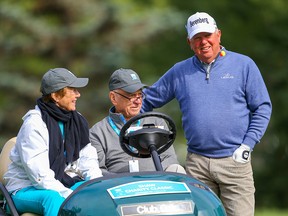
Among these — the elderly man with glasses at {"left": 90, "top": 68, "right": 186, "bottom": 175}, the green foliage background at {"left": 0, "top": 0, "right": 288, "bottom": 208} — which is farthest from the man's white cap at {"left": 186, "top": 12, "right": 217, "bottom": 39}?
the green foliage background at {"left": 0, "top": 0, "right": 288, "bottom": 208}

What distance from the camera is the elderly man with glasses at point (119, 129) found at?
6.79m

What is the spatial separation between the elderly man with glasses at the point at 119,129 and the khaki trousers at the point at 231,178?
7.5 inches

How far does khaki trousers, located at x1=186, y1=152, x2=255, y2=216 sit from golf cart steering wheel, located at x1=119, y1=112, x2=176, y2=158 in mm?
626

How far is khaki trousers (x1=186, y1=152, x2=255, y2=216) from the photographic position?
6727 millimetres

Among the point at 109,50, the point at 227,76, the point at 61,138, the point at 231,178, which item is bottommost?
the point at 231,178

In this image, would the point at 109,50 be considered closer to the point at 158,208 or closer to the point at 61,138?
the point at 61,138

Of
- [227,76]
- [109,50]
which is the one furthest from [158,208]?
[109,50]

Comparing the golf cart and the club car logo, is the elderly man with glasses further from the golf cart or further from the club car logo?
the club car logo

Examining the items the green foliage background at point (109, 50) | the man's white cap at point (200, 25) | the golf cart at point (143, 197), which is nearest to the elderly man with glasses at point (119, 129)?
the man's white cap at point (200, 25)

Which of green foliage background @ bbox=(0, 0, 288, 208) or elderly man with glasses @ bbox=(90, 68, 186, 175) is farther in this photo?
green foliage background @ bbox=(0, 0, 288, 208)

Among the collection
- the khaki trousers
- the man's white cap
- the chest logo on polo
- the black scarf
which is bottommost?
the khaki trousers

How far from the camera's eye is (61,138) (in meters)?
6.31

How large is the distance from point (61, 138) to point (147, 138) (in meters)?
0.60

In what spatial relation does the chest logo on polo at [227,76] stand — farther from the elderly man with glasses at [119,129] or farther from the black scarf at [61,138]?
the black scarf at [61,138]
